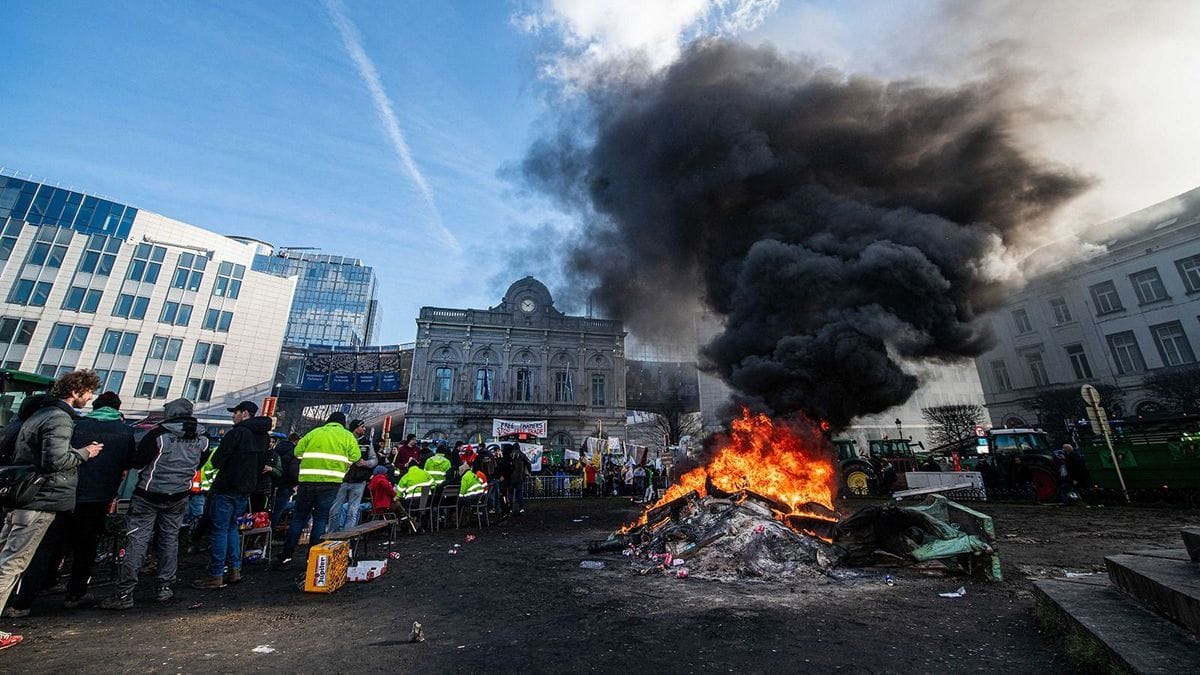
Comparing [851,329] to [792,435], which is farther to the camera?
[851,329]

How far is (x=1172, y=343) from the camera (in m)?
24.2

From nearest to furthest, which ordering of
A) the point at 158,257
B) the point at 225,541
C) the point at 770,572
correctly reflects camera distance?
1. the point at 225,541
2. the point at 770,572
3. the point at 158,257

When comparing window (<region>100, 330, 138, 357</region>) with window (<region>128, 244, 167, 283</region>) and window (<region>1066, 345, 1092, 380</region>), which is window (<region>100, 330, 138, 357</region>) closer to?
window (<region>128, 244, 167, 283</region>)

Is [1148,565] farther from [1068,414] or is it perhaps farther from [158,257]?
[158,257]

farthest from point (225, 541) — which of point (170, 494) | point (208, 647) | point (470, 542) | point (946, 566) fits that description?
point (946, 566)

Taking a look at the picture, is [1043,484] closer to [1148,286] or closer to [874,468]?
[874,468]

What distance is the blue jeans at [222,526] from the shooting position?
536 cm

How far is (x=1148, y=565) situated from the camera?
11.8 feet

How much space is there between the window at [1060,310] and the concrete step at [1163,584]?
3355cm

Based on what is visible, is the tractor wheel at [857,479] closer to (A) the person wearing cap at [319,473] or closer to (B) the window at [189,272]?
(A) the person wearing cap at [319,473]

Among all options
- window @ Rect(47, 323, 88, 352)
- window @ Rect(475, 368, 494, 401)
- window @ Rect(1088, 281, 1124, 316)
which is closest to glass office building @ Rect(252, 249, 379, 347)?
window @ Rect(47, 323, 88, 352)

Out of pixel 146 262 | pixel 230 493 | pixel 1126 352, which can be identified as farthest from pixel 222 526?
pixel 146 262

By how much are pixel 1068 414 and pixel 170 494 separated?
1337 inches

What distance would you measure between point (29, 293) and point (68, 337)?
13.3 feet
